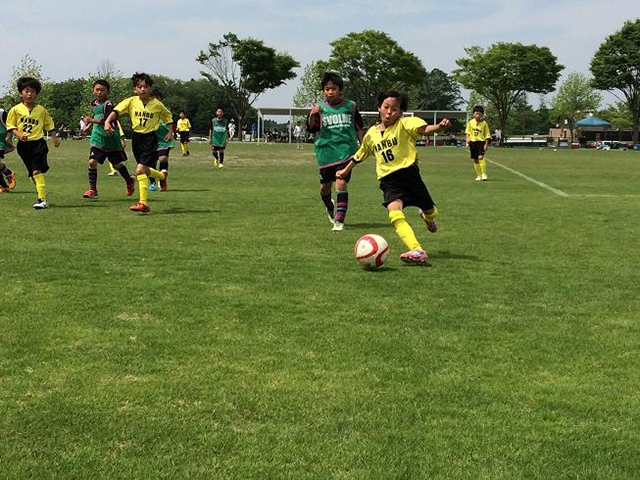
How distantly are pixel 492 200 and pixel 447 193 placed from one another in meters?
1.57

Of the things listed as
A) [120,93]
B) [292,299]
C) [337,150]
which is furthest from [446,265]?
[120,93]

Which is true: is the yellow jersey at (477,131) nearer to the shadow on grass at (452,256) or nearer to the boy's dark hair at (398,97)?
the shadow on grass at (452,256)

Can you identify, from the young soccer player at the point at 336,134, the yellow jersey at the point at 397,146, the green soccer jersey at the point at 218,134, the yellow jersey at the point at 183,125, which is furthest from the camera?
the yellow jersey at the point at 183,125

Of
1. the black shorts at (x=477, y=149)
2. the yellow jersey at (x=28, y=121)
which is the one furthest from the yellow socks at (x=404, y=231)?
the black shorts at (x=477, y=149)

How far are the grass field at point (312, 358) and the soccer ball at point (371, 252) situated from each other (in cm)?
14

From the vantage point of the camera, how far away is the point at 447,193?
14.7m

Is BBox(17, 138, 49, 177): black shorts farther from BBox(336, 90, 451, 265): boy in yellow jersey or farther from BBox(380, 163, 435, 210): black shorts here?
BBox(380, 163, 435, 210): black shorts

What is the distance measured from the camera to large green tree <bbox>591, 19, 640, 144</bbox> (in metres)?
59.7

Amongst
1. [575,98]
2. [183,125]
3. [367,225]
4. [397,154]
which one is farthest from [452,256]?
[575,98]

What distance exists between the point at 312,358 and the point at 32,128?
902 centimetres

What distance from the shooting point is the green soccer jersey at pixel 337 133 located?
30.5ft

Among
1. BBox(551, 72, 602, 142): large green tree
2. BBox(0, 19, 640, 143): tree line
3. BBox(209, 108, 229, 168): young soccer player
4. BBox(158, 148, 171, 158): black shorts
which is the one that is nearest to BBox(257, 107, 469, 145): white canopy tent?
BBox(0, 19, 640, 143): tree line

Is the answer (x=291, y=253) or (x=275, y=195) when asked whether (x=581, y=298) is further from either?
(x=275, y=195)

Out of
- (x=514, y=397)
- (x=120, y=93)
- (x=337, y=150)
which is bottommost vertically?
(x=514, y=397)
